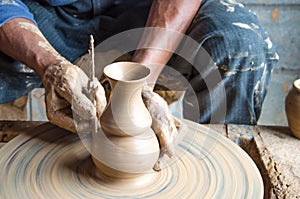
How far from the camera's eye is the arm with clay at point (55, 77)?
1.31 m

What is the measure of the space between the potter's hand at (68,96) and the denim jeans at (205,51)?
0.60 meters

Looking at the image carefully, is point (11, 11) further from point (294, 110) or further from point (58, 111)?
point (294, 110)

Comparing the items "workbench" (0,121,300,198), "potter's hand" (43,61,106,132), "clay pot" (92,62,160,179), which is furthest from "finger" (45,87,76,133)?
"clay pot" (92,62,160,179)

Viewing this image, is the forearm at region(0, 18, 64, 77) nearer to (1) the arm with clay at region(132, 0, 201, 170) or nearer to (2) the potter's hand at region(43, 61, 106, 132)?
(2) the potter's hand at region(43, 61, 106, 132)

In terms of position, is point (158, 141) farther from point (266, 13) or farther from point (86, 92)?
point (266, 13)

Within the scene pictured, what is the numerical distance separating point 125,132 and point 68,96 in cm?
34

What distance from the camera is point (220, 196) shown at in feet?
3.67

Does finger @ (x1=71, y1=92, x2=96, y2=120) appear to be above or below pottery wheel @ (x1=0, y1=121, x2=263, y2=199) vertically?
above

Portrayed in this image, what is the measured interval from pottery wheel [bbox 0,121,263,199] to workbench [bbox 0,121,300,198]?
153 millimetres

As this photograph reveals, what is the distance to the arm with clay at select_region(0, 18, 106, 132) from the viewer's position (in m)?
1.31

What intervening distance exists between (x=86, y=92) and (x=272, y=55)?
2.91ft

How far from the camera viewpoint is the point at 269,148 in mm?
1575

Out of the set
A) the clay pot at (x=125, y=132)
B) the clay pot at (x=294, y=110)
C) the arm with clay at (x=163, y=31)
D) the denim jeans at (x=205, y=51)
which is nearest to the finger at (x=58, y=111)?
the clay pot at (x=125, y=132)

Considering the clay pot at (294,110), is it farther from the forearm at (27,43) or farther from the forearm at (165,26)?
the forearm at (27,43)
